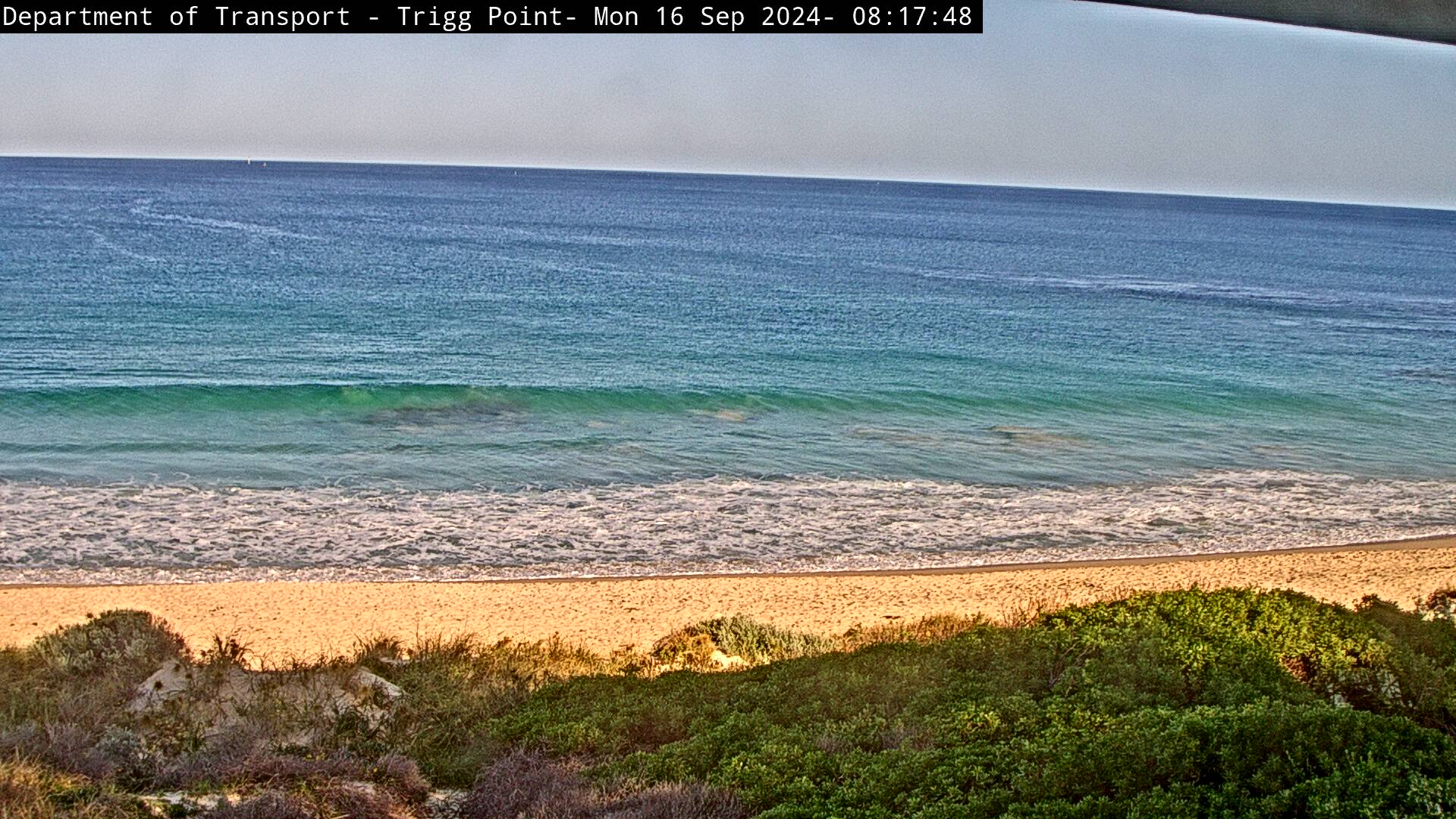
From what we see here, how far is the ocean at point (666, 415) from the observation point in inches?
683

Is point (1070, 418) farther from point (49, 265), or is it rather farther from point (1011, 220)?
point (1011, 220)

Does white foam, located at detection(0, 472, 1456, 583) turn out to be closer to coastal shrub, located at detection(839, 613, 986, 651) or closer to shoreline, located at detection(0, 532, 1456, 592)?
shoreline, located at detection(0, 532, 1456, 592)

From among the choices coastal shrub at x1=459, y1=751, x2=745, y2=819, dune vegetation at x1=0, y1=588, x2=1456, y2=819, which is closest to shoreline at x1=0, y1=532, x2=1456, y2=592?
dune vegetation at x1=0, y1=588, x2=1456, y2=819

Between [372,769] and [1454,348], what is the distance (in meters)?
43.6

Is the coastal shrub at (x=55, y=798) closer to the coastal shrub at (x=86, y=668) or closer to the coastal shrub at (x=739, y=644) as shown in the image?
the coastal shrub at (x=86, y=668)

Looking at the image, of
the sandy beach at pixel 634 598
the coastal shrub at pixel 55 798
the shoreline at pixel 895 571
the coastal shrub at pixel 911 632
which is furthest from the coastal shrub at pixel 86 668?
the coastal shrub at pixel 911 632

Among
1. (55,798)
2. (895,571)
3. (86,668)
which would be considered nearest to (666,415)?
(895,571)

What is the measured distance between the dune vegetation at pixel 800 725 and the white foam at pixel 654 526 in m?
5.60

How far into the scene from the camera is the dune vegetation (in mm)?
5656

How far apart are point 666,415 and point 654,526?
28.2 ft

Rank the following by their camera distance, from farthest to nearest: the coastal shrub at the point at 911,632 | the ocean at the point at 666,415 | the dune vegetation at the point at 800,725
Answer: the ocean at the point at 666,415 → the coastal shrub at the point at 911,632 → the dune vegetation at the point at 800,725

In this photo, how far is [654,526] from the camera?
1792 centimetres

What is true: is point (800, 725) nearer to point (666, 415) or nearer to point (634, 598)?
point (634, 598)

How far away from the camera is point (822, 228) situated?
327 ft
